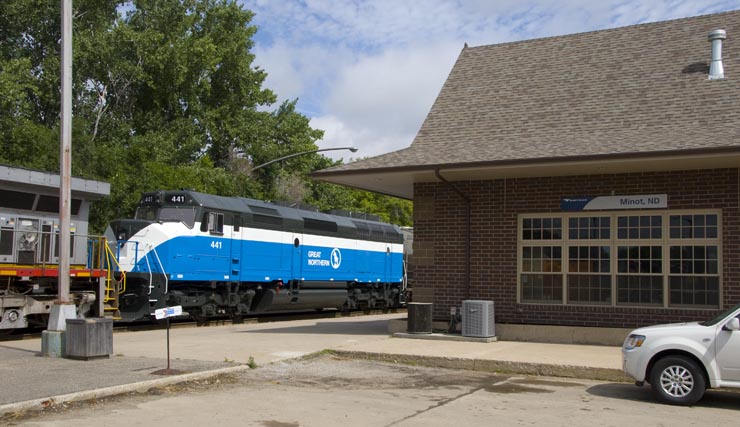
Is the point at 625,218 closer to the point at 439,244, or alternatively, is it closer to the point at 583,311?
the point at 583,311

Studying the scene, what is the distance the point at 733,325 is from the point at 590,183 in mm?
6538

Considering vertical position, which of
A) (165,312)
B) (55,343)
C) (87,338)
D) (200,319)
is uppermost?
(165,312)

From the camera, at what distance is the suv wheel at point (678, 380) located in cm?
953

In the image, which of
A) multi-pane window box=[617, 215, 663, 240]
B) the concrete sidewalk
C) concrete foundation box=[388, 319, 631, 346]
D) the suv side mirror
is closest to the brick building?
multi-pane window box=[617, 215, 663, 240]

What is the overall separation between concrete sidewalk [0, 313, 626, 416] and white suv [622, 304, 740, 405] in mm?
1873

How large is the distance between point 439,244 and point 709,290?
555 centimetres

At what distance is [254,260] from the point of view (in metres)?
22.5

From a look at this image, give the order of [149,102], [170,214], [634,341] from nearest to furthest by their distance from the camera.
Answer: [634,341] < [170,214] < [149,102]

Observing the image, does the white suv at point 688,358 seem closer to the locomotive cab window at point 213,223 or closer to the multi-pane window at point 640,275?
the multi-pane window at point 640,275

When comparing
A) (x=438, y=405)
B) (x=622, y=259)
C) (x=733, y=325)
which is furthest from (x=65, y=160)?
(x=622, y=259)

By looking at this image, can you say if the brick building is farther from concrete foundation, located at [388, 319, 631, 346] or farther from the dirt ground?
→ the dirt ground

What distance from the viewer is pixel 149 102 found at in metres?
45.3

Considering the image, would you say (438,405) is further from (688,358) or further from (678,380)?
(688,358)

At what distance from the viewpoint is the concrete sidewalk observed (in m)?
9.81
